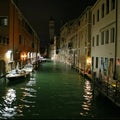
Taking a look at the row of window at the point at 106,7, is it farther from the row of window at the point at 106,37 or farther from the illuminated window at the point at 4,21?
the illuminated window at the point at 4,21

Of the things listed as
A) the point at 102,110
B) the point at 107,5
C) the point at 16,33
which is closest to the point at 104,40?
the point at 107,5

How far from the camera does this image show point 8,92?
87.4ft

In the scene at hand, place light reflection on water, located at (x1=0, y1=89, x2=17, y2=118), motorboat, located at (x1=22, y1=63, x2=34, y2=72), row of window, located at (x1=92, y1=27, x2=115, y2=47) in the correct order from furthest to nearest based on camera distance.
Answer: motorboat, located at (x1=22, y1=63, x2=34, y2=72) < row of window, located at (x1=92, y1=27, x2=115, y2=47) < light reflection on water, located at (x1=0, y1=89, x2=17, y2=118)

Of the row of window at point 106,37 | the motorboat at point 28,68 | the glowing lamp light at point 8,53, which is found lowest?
the motorboat at point 28,68

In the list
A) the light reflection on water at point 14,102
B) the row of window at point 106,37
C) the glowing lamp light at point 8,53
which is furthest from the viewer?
the glowing lamp light at point 8,53

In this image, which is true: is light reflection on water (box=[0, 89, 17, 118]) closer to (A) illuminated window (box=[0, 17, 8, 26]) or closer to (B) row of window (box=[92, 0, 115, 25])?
(B) row of window (box=[92, 0, 115, 25])

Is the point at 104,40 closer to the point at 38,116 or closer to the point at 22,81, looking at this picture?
the point at 22,81

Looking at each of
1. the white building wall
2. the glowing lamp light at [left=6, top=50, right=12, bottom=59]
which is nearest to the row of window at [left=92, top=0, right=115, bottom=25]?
the white building wall

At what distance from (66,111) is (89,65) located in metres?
23.8

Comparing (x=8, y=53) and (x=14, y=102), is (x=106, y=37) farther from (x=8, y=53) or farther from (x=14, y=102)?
(x=8, y=53)

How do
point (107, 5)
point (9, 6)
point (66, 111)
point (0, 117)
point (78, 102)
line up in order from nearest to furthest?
point (0, 117) → point (66, 111) → point (78, 102) → point (107, 5) → point (9, 6)

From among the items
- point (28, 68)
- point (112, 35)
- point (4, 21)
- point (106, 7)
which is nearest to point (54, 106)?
point (112, 35)

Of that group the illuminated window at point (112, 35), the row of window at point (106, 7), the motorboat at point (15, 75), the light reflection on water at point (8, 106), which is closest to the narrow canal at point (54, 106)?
the light reflection on water at point (8, 106)

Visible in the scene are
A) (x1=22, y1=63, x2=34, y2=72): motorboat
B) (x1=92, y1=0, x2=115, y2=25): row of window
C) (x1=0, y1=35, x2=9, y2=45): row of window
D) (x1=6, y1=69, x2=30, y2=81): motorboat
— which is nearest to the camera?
(x1=92, y1=0, x2=115, y2=25): row of window
